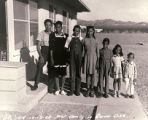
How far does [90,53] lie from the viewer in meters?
5.50

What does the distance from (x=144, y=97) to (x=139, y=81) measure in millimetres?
2081

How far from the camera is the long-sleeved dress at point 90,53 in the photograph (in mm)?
5473

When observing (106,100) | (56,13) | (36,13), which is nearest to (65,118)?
(106,100)

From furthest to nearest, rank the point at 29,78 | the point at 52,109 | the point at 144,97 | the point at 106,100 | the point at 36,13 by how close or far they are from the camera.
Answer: the point at 36,13 → the point at 29,78 → the point at 144,97 → the point at 106,100 → the point at 52,109

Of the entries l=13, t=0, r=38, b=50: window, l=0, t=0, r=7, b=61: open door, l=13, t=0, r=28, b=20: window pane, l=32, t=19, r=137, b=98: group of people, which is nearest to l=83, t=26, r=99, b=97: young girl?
l=32, t=19, r=137, b=98: group of people

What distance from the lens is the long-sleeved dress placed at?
5.47 metres

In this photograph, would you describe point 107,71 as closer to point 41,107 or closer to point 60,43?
point 60,43

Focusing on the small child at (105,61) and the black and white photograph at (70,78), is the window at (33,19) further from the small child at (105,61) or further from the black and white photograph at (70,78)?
the small child at (105,61)

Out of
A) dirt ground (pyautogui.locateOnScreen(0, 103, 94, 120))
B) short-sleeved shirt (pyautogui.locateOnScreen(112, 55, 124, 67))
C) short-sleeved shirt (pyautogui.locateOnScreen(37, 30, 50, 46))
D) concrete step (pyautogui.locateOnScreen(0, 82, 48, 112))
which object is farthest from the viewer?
short-sleeved shirt (pyautogui.locateOnScreen(37, 30, 50, 46))

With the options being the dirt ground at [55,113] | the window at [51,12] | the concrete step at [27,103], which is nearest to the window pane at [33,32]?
the window at [51,12]

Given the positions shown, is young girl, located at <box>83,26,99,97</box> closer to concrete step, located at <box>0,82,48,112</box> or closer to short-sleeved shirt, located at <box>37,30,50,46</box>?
short-sleeved shirt, located at <box>37,30,50,46</box>

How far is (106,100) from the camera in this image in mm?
5410

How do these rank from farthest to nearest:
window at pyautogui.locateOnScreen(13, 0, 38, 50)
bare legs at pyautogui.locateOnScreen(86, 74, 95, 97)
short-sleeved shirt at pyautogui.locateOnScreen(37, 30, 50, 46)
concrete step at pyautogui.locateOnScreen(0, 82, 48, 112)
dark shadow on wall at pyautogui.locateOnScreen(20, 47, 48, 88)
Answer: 1. window at pyautogui.locateOnScreen(13, 0, 38, 50)
2. dark shadow on wall at pyautogui.locateOnScreen(20, 47, 48, 88)
3. short-sleeved shirt at pyautogui.locateOnScreen(37, 30, 50, 46)
4. bare legs at pyautogui.locateOnScreen(86, 74, 95, 97)
5. concrete step at pyautogui.locateOnScreen(0, 82, 48, 112)

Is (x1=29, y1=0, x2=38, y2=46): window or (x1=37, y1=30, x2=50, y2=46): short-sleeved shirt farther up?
(x1=29, y1=0, x2=38, y2=46): window
